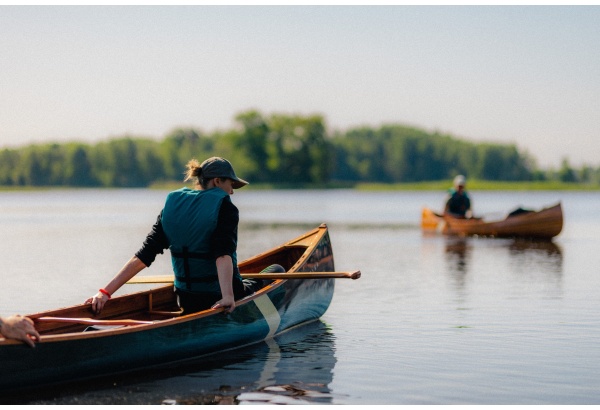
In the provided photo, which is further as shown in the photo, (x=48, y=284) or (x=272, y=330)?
(x=48, y=284)

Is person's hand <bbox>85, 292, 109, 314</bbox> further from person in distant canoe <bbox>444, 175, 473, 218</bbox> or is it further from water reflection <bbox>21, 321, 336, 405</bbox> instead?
person in distant canoe <bbox>444, 175, 473, 218</bbox>

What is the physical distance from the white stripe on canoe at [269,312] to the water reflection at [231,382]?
25cm

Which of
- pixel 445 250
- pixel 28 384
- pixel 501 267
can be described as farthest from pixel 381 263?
pixel 28 384

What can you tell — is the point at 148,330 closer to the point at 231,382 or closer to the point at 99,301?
the point at 231,382

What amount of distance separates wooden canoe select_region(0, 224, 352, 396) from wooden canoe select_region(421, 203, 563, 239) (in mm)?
13849

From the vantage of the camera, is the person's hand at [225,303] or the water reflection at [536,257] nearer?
the person's hand at [225,303]

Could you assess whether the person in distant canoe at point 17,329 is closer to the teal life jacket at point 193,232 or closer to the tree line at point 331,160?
the teal life jacket at point 193,232

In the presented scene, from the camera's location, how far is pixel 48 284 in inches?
554

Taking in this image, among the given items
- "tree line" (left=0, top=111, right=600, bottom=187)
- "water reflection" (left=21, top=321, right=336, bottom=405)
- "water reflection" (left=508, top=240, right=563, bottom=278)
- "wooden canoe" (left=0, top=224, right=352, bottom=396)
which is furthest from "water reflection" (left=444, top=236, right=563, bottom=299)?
"tree line" (left=0, top=111, right=600, bottom=187)

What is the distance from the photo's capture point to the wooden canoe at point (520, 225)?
75.2 ft

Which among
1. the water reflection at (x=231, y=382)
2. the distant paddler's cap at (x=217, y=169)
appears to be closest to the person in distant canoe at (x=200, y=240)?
the distant paddler's cap at (x=217, y=169)

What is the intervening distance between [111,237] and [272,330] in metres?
17.2

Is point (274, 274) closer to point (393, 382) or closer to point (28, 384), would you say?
point (393, 382)
